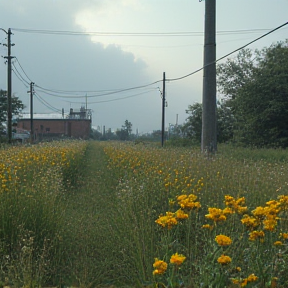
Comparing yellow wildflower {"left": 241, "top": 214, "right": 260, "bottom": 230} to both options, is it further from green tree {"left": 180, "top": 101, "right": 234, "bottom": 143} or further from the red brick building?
the red brick building

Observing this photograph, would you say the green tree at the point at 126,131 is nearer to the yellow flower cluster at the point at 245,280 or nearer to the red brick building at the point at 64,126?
the red brick building at the point at 64,126

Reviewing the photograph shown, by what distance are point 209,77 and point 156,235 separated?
966 centimetres

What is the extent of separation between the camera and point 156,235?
4945mm

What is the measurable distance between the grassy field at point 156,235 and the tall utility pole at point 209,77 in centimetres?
596

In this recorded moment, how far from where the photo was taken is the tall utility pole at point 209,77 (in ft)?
45.5

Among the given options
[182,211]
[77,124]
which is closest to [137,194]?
[182,211]

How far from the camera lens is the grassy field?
11.4 feet

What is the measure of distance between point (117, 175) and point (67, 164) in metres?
1.68

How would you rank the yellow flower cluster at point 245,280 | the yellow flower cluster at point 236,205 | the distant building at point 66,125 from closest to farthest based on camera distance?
the yellow flower cluster at point 245,280
the yellow flower cluster at point 236,205
the distant building at point 66,125

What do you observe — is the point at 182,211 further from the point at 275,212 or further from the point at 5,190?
the point at 5,190

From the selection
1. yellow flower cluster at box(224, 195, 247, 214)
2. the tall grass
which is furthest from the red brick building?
yellow flower cluster at box(224, 195, 247, 214)

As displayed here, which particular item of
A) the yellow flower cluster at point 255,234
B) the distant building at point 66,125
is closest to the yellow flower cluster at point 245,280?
the yellow flower cluster at point 255,234

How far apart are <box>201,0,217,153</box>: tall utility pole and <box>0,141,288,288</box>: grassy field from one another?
5.96 meters

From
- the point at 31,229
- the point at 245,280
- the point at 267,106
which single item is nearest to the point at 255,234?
the point at 245,280
